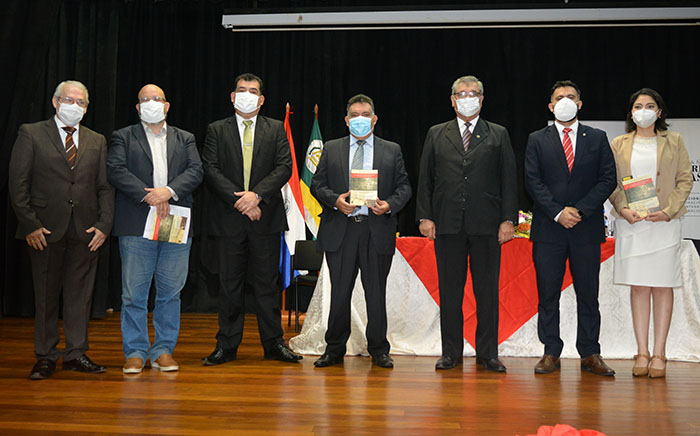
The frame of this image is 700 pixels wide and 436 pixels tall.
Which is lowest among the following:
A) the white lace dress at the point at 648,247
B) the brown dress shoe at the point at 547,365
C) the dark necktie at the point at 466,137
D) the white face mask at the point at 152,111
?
the brown dress shoe at the point at 547,365

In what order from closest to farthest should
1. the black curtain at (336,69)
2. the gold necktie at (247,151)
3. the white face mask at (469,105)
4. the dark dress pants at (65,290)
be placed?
the dark dress pants at (65,290) < the white face mask at (469,105) < the gold necktie at (247,151) < the black curtain at (336,69)

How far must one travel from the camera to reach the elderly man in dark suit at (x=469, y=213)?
11.7 feet

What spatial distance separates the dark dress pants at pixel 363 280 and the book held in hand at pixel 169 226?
2.86 ft

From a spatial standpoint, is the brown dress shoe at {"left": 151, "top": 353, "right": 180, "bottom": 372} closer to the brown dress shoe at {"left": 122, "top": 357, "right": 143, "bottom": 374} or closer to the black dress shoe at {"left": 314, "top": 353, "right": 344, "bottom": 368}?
the brown dress shoe at {"left": 122, "top": 357, "right": 143, "bottom": 374}

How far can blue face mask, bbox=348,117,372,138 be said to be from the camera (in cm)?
371

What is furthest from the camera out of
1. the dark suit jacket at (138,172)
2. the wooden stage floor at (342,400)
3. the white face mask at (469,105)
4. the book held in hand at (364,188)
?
the white face mask at (469,105)

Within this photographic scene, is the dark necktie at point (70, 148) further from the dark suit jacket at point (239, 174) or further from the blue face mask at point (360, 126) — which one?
the blue face mask at point (360, 126)

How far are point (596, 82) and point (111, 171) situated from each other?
575 cm

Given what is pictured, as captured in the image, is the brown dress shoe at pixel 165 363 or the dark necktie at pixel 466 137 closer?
the brown dress shoe at pixel 165 363

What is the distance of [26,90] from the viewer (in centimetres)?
395

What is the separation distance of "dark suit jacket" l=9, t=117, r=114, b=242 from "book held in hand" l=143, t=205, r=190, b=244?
26cm

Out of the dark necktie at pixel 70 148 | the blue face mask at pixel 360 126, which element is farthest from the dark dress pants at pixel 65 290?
the blue face mask at pixel 360 126

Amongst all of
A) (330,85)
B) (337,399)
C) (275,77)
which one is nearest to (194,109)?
(275,77)

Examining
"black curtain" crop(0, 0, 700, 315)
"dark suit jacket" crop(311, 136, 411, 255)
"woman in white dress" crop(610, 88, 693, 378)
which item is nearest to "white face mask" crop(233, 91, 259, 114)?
"dark suit jacket" crop(311, 136, 411, 255)
